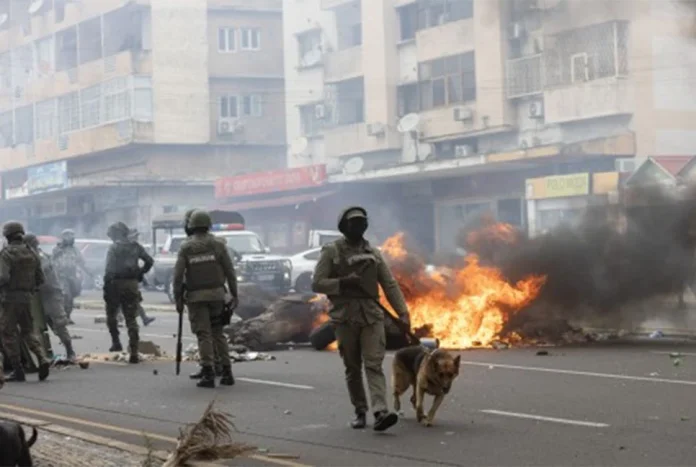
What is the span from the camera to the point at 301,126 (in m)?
56.6

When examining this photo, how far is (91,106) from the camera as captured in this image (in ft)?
210

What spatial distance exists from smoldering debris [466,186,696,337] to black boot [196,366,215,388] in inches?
271

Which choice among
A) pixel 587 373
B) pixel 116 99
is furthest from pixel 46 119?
pixel 587 373

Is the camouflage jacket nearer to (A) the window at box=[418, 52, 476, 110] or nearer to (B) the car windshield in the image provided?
(B) the car windshield

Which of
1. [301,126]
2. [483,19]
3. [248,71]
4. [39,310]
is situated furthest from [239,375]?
[248,71]

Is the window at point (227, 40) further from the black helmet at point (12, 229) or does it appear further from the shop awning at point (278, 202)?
the black helmet at point (12, 229)

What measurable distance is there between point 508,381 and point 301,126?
4400 centimetres

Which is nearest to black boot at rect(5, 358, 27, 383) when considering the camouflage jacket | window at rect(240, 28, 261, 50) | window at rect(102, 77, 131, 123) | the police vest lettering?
the police vest lettering

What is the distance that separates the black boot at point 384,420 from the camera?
31.7 feet

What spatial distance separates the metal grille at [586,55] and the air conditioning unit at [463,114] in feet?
12.5

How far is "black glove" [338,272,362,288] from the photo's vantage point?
10.0 meters

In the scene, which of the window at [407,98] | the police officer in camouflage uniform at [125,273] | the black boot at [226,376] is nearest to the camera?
the black boot at [226,376]

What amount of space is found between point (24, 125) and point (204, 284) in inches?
2431

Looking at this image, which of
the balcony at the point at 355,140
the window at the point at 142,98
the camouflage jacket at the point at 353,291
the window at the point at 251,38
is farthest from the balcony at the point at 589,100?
the camouflage jacket at the point at 353,291
